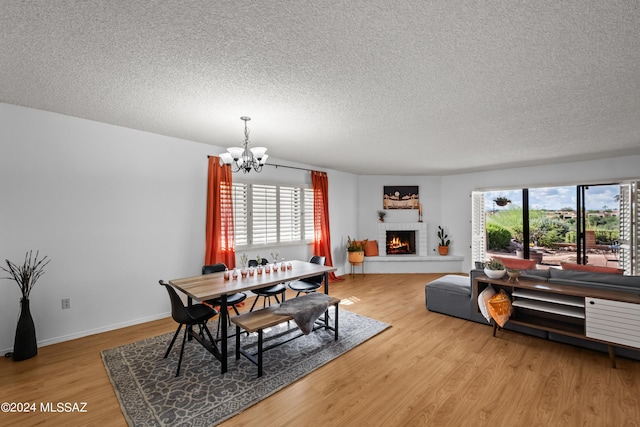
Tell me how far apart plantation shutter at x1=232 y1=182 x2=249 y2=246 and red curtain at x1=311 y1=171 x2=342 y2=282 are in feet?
5.42

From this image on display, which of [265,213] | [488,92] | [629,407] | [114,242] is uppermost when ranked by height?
[488,92]

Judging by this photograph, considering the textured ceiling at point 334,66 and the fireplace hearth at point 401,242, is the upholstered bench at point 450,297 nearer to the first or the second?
the textured ceiling at point 334,66

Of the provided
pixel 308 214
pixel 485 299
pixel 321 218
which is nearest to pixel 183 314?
pixel 485 299

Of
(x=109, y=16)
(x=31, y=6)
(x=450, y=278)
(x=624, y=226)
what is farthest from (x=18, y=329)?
(x=624, y=226)

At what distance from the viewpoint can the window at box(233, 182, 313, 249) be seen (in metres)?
4.91

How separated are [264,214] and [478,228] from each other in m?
5.24

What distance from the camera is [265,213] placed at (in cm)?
527

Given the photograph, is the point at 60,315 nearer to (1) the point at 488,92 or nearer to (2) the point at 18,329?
(2) the point at 18,329

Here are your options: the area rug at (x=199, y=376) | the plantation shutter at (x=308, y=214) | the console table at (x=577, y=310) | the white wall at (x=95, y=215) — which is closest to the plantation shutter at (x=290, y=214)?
the plantation shutter at (x=308, y=214)

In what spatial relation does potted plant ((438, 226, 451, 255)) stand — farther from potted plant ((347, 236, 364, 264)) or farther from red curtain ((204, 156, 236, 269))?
red curtain ((204, 156, 236, 269))

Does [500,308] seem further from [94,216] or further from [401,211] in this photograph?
[94,216]

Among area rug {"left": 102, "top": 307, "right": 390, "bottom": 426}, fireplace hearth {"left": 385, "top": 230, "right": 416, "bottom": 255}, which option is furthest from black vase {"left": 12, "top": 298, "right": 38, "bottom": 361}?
fireplace hearth {"left": 385, "top": 230, "right": 416, "bottom": 255}

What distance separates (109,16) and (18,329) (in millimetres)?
3257

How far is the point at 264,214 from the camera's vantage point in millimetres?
5246
